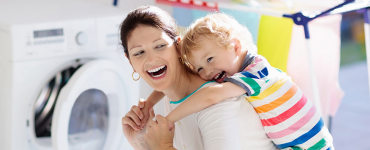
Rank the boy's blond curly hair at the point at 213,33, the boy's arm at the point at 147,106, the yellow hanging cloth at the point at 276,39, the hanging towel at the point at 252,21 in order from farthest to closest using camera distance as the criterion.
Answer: the hanging towel at the point at 252,21 < the yellow hanging cloth at the point at 276,39 < the boy's arm at the point at 147,106 < the boy's blond curly hair at the point at 213,33

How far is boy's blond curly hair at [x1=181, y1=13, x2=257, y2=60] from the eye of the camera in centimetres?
126

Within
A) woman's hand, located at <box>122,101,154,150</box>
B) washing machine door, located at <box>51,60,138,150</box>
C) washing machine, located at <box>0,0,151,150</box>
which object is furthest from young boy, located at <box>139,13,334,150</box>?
washing machine door, located at <box>51,60,138,150</box>

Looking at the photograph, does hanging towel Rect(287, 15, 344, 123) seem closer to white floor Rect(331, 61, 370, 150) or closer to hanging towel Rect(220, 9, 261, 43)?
hanging towel Rect(220, 9, 261, 43)

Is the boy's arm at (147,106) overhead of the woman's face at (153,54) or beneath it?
beneath

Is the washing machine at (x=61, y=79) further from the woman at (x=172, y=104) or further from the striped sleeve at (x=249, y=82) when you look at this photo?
the striped sleeve at (x=249, y=82)

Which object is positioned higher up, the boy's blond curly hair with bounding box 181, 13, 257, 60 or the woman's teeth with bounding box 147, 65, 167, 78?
the boy's blond curly hair with bounding box 181, 13, 257, 60

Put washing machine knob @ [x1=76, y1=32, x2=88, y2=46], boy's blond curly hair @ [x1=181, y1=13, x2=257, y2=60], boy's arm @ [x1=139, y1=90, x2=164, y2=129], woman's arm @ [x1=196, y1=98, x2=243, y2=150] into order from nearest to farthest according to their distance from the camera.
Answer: woman's arm @ [x1=196, y1=98, x2=243, y2=150], boy's blond curly hair @ [x1=181, y1=13, x2=257, y2=60], boy's arm @ [x1=139, y1=90, x2=164, y2=129], washing machine knob @ [x1=76, y1=32, x2=88, y2=46]

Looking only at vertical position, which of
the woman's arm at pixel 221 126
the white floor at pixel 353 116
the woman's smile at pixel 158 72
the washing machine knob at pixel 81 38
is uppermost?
the woman's smile at pixel 158 72

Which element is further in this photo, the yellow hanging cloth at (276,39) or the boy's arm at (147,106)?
the yellow hanging cloth at (276,39)

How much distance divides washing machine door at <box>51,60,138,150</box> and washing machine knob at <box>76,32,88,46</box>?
11 centimetres

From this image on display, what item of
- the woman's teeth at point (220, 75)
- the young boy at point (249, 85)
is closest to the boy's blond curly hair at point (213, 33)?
the young boy at point (249, 85)

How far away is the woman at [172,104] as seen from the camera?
1086mm

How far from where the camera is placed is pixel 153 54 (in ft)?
3.99

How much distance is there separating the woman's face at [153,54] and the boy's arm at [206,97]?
0.15 metres
